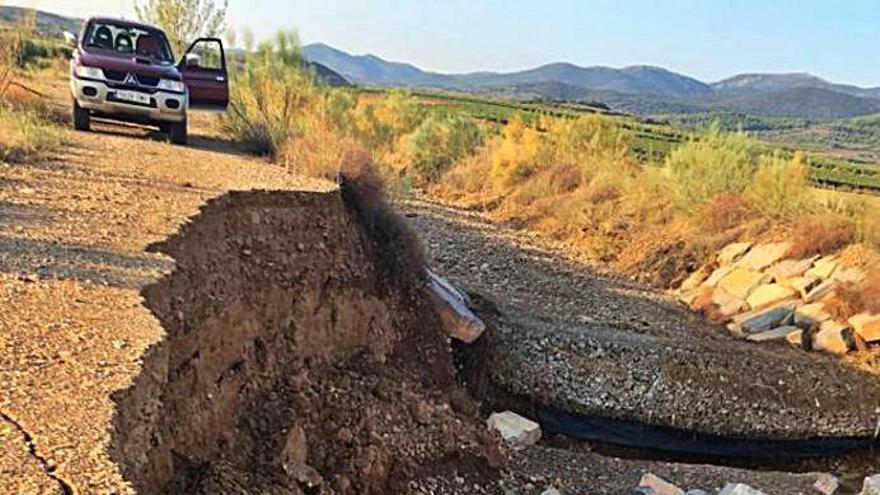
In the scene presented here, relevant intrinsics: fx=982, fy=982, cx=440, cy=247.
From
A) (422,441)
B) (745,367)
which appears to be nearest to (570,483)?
(422,441)

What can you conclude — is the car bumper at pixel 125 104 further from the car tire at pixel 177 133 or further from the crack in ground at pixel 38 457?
the crack in ground at pixel 38 457

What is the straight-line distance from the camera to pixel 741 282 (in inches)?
704

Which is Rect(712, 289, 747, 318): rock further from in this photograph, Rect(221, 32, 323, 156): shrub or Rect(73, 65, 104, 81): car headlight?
Rect(73, 65, 104, 81): car headlight

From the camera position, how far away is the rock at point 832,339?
588 inches

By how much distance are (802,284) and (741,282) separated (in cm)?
129

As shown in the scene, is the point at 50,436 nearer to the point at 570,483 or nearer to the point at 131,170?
the point at 570,483

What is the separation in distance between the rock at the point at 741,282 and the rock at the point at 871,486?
6698 mm

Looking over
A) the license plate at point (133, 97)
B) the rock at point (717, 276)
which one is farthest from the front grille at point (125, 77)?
the rock at point (717, 276)

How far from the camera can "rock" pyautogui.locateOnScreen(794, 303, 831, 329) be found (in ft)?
51.5

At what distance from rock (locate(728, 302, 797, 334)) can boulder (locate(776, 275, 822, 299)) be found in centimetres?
37

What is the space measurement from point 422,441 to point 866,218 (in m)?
11.7

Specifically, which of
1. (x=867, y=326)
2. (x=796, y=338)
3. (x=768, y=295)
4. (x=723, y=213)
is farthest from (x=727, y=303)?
(x=723, y=213)

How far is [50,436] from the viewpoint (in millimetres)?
4750

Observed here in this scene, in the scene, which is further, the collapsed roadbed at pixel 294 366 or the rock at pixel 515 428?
the rock at pixel 515 428
